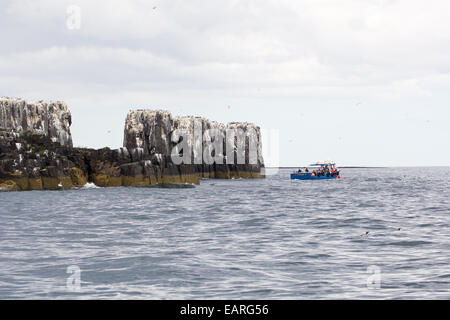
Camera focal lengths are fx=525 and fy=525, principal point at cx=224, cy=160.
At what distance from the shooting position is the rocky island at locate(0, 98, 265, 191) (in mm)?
79062

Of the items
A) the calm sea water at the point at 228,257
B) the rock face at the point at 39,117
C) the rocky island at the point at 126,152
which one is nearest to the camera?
the calm sea water at the point at 228,257

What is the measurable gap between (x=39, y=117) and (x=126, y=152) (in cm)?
3734

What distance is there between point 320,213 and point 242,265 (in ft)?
72.2

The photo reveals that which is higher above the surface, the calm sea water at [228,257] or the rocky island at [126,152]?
the rocky island at [126,152]

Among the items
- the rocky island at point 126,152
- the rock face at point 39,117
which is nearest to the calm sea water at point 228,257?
the rocky island at point 126,152

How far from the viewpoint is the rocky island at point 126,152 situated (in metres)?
79.1

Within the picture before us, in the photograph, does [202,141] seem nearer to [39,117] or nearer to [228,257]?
[39,117]

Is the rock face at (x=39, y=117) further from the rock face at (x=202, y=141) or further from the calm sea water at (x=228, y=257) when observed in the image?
the calm sea water at (x=228, y=257)

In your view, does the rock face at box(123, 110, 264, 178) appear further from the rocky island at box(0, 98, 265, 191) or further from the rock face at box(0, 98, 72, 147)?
the rock face at box(0, 98, 72, 147)

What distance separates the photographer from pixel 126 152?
305 ft

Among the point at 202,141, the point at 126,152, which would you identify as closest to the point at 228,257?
the point at 126,152

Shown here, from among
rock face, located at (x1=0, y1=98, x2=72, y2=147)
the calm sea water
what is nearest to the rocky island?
rock face, located at (x1=0, y1=98, x2=72, y2=147)

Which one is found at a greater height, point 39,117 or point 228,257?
point 39,117
